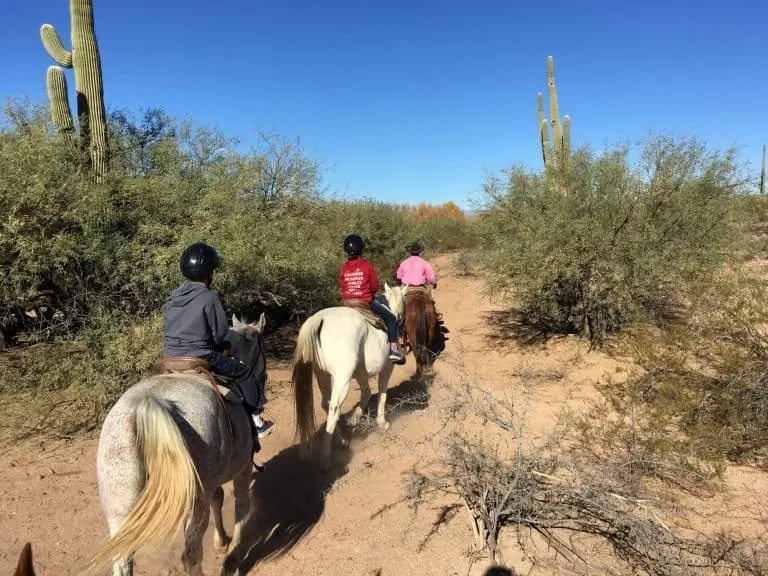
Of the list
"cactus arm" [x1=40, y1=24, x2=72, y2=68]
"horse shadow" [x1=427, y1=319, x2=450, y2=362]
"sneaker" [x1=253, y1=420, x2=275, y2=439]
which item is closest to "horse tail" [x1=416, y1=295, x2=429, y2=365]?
"horse shadow" [x1=427, y1=319, x2=450, y2=362]

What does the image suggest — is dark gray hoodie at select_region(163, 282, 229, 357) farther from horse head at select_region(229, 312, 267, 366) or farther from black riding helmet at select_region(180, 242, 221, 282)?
horse head at select_region(229, 312, 267, 366)

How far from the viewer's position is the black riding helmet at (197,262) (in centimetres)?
328

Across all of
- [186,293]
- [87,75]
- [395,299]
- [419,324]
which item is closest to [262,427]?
[186,293]

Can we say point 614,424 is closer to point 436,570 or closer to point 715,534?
point 715,534

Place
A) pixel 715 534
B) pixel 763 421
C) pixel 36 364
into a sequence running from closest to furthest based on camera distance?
pixel 715 534, pixel 763 421, pixel 36 364

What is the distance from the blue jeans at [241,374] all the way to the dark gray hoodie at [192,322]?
94 millimetres

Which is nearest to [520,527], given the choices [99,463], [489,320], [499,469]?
[499,469]

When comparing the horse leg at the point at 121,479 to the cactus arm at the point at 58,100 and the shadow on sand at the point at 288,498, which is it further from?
the cactus arm at the point at 58,100

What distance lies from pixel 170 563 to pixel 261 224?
608 centimetres

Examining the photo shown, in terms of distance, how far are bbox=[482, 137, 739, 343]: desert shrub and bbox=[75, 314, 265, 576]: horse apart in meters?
6.07

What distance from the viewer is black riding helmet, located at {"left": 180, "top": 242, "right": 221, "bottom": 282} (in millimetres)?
3275

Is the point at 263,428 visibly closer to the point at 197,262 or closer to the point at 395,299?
the point at 197,262

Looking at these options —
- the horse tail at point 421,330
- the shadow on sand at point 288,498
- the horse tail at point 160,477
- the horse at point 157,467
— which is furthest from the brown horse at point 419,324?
the horse tail at point 160,477

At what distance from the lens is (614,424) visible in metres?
5.05
